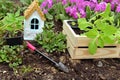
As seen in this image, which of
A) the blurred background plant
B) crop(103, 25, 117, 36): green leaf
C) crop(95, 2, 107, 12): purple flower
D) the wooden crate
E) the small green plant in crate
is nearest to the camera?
crop(103, 25, 117, 36): green leaf

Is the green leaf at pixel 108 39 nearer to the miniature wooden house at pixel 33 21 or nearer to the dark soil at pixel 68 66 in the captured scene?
the dark soil at pixel 68 66

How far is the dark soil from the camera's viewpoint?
224 centimetres

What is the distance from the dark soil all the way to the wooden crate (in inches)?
1.9

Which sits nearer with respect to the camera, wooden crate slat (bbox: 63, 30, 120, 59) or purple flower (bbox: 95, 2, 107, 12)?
wooden crate slat (bbox: 63, 30, 120, 59)

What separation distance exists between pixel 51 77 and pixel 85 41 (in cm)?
38

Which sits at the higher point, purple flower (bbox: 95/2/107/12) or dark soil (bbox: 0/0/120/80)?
purple flower (bbox: 95/2/107/12)

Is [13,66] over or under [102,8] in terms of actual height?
under

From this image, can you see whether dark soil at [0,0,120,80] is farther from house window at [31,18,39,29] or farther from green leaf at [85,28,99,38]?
green leaf at [85,28,99,38]

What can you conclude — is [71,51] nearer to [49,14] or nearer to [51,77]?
[51,77]

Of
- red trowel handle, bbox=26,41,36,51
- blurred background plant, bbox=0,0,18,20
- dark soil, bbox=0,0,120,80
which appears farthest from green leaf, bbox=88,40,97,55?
blurred background plant, bbox=0,0,18,20

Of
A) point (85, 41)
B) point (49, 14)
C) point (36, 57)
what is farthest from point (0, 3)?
point (85, 41)

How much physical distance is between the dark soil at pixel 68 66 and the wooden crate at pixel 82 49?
49 mm

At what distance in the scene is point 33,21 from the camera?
256 cm

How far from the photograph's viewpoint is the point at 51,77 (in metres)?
2.25
